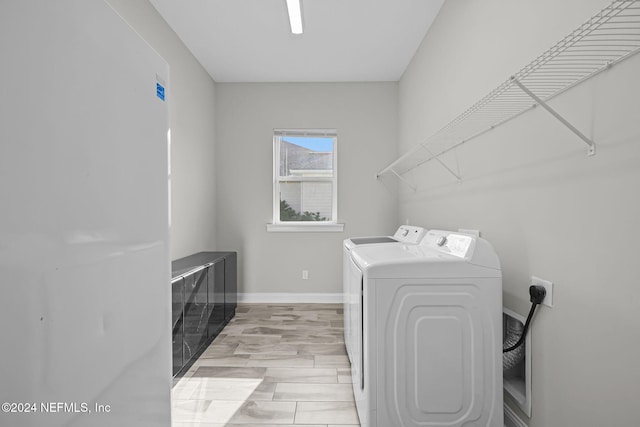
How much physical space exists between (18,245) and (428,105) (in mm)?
2730

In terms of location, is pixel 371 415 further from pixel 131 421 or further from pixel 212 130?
pixel 212 130

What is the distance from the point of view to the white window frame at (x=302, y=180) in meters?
3.70

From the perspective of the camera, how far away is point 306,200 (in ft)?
12.5

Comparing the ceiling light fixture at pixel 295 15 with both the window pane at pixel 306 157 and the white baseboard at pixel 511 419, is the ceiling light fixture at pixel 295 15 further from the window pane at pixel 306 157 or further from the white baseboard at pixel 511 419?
the white baseboard at pixel 511 419

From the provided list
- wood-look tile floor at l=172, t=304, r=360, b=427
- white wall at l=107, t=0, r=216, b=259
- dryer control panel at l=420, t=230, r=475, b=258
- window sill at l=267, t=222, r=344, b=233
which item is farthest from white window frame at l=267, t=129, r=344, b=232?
dryer control panel at l=420, t=230, r=475, b=258

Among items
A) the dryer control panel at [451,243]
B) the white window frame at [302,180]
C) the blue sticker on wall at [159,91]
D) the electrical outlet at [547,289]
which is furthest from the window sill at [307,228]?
the blue sticker on wall at [159,91]

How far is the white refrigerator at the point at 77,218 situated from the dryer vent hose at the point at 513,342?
5.16 feet

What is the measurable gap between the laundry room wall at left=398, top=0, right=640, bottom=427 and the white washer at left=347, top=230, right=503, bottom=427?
0.18 metres

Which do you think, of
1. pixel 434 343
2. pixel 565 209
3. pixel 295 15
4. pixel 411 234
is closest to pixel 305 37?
pixel 295 15

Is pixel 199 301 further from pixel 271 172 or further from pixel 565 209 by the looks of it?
pixel 565 209

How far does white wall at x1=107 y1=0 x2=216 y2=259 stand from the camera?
2416 millimetres

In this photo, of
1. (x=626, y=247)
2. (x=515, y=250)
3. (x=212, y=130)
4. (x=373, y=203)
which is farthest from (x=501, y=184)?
(x=212, y=130)

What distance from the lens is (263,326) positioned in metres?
3.05

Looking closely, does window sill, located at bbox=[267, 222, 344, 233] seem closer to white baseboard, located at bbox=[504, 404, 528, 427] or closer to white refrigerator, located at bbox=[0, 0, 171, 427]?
white baseboard, located at bbox=[504, 404, 528, 427]
